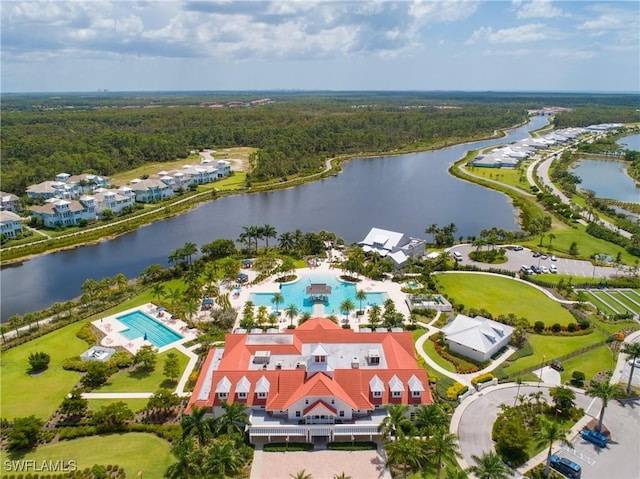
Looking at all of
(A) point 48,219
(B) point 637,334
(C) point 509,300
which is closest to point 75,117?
(A) point 48,219

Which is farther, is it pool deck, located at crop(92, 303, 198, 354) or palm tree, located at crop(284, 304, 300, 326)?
palm tree, located at crop(284, 304, 300, 326)

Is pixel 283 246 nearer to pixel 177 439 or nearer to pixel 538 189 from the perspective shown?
pixel 177 439

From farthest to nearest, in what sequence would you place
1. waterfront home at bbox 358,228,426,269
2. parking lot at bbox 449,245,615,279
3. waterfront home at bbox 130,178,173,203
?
waterfront home at bbox 130,178,173,203 → waterfront home at bbox 358,228,426,269 → parking lot at bbox 449,245,615,279

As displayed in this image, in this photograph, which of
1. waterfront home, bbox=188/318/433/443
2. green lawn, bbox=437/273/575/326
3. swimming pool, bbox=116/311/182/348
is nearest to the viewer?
waterfront home, bbox=188/318/433/443

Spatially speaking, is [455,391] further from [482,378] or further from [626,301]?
[626,301]

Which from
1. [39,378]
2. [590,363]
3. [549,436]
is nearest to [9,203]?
[39,378]

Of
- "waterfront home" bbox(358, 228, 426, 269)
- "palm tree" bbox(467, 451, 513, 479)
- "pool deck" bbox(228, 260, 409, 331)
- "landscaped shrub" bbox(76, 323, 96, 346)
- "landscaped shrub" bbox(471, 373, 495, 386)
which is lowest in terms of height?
"landscaped shrub" bbox(76, 323, 96, 346)

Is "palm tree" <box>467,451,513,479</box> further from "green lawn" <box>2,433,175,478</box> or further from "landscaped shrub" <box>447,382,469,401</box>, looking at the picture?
"green lawn" <box>2,433,175,478</box>

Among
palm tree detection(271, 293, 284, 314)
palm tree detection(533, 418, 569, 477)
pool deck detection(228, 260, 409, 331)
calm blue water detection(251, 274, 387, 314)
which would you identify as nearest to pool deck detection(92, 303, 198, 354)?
pool deck detection(228, 260, 409, 331)
